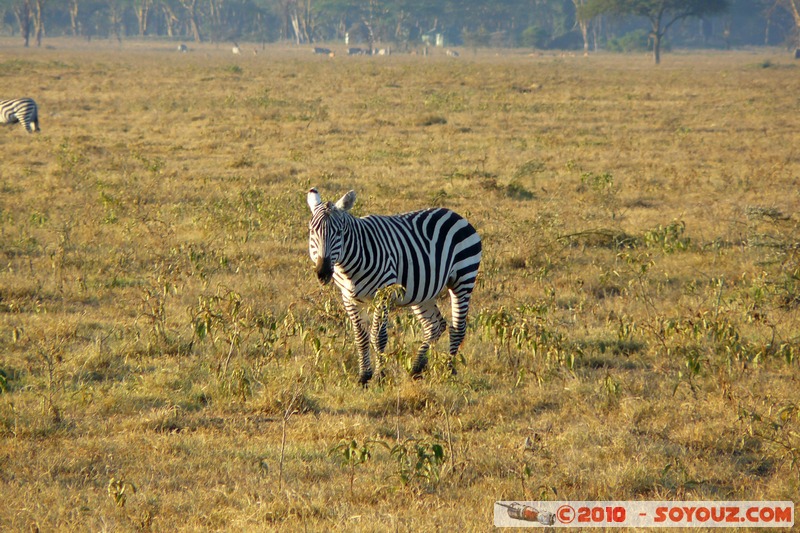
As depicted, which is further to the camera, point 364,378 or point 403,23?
point 403,23

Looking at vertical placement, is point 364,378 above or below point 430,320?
below

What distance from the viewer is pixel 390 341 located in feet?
21.1

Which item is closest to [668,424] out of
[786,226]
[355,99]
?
[786,226]

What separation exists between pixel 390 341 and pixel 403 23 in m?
97.9

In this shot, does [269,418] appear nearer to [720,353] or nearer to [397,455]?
[397,455]

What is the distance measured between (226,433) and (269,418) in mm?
391

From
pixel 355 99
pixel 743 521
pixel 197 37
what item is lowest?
pixel 743 521

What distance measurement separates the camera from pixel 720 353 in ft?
22.9

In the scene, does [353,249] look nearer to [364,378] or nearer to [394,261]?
[394,261]

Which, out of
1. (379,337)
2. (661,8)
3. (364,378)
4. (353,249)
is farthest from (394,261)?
(661,8)

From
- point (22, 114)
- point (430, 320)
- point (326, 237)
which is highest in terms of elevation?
point (22, 114)

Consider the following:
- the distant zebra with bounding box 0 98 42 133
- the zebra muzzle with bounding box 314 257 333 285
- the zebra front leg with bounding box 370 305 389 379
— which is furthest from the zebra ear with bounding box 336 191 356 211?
the distant zebra with bounding box 0 98 42 133

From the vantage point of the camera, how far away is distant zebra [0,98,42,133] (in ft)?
66.7

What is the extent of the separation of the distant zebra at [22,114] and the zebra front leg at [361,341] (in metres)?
16.5
